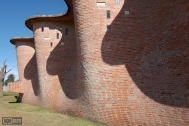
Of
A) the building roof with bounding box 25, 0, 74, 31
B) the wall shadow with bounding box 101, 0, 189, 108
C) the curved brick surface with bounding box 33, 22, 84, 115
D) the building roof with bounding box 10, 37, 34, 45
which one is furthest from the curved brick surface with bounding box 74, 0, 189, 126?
the building roof with bounding box 10, 37, 34, 45

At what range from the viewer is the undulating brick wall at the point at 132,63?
22.6 ft

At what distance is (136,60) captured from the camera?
859cm

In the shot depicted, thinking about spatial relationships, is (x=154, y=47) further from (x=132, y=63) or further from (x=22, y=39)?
(x=22, y=39)

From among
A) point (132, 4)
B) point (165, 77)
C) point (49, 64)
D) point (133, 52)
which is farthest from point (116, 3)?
point (49, 64)

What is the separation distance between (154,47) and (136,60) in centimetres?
103

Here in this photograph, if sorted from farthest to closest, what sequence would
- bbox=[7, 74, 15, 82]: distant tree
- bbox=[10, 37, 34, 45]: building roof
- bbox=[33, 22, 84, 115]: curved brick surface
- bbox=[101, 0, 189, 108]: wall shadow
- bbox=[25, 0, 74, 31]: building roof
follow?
bbox=[7, 74, 15, 82]: distant tree, bbox=[10, 37, 34, 45]: building roof, bbox=[25, 0, 74, 31]: building roof, bbox=[33, 22, 84, 115]: curved brick surface, bbox=[101, 0, 189, 108]: wall shadow

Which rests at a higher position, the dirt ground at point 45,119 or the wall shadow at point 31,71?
the wall shadow at point 31,71

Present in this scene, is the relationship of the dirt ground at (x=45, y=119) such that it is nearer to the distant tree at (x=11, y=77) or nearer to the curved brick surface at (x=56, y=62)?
the curved brick surface at (x=56, y=62)

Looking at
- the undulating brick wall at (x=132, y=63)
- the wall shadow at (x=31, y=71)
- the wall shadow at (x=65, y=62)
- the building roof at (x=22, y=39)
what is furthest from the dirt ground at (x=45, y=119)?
the building roof at (x=22, y=39)

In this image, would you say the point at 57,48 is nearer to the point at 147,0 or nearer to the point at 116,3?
the point at 116,3

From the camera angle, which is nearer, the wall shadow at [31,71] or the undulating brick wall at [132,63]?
the undulating brick wall at [132,63]

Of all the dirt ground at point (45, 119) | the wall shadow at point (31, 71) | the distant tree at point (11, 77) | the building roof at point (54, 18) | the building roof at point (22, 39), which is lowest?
the distant tree at point (11, 77)

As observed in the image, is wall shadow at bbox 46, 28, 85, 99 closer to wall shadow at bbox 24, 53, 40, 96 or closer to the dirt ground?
the dirt ground

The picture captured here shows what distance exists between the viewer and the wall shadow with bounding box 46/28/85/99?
12.7 metres
